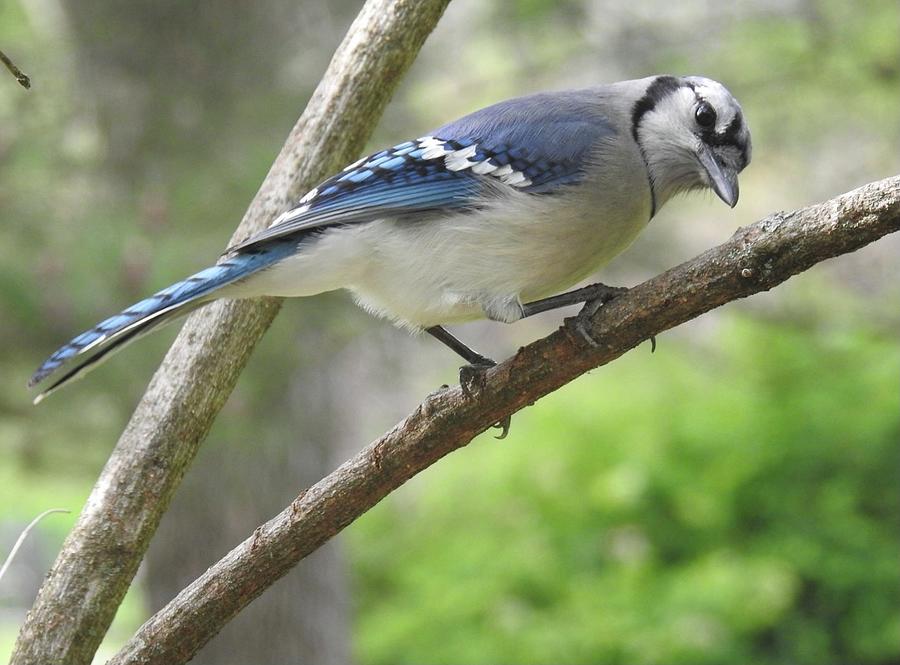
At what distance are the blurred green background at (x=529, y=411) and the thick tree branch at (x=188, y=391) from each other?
154cm

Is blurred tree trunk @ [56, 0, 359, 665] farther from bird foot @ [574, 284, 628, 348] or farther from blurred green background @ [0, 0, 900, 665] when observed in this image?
bird foot @ [574, 284, 628, 348]

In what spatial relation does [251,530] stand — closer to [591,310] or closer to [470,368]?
[470,368]

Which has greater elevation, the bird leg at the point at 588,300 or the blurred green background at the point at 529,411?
the bird leg at the point at 588,300

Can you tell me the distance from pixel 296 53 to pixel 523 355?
3.18 metres

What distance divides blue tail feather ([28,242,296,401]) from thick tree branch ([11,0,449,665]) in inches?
10.9

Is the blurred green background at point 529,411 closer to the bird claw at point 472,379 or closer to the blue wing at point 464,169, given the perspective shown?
the blue wing at point 464,169

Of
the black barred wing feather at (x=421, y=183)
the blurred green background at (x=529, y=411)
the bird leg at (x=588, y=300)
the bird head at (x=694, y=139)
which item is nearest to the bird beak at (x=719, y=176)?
the bird head at (x=694, y=139)

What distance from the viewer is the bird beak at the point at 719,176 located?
2381mm

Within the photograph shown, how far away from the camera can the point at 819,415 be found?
5.20 metres

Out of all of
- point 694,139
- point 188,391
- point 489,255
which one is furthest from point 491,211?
point 188,391

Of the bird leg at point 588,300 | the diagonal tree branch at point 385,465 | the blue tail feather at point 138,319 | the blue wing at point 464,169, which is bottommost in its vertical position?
the diagonal tree branch at point 385,465

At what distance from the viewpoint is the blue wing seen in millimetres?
2367

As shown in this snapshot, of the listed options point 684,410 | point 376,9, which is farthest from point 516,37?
point 376,9

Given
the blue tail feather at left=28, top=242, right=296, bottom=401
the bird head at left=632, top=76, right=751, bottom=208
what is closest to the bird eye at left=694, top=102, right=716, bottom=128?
the bird head at left=632, top=76, right=751, bottom=208
